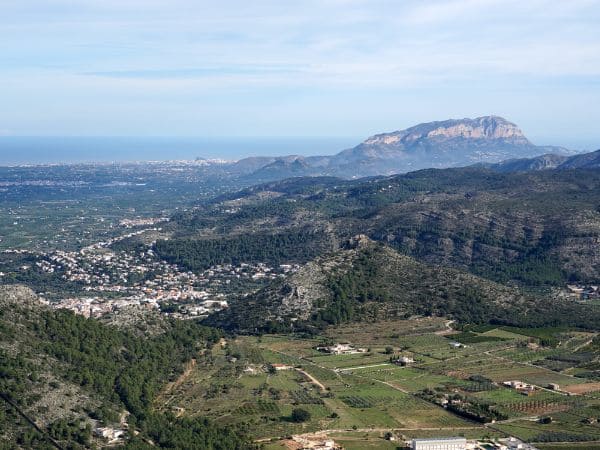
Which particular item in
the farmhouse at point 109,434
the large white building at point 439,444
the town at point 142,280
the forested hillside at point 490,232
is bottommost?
the town at point 142,280

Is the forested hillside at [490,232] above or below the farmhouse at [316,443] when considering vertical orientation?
above

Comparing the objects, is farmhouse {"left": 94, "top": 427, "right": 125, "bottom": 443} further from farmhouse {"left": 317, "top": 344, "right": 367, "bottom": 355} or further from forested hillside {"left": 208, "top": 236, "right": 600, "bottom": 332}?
forested hillside {"left": 208, "top": 236, "right": 600, "bottom": 332}

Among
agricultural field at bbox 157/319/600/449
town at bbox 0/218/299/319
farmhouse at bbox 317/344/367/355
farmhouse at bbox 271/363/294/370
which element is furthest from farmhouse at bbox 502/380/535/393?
town at bbox 0/218/299/319

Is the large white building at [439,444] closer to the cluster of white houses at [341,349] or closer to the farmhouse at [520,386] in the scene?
the farmhouse at [520,386]

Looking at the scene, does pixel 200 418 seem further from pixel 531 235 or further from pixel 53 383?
pixel 531 235

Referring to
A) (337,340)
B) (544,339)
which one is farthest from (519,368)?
(337,340)

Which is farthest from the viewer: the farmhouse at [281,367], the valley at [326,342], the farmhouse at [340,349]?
the farmhouse at [340,349]

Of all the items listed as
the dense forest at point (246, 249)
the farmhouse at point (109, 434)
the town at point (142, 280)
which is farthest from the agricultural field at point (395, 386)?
the dense forest at point (246, 249)
